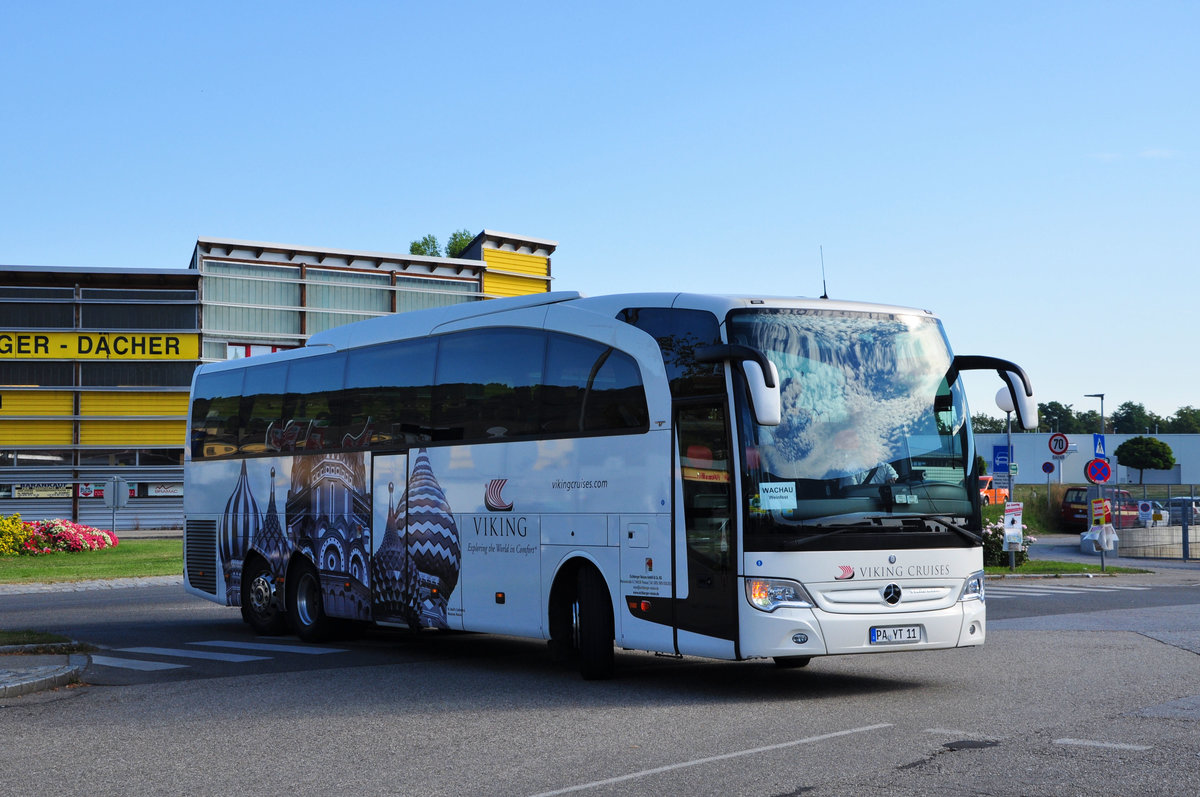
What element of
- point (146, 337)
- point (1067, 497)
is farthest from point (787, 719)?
point (1067, 497)

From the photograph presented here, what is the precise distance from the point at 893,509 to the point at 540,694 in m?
3.37

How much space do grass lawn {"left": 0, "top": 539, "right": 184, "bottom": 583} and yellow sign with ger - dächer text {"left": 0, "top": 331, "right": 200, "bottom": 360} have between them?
9.89 meters

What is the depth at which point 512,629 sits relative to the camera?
1277 cm

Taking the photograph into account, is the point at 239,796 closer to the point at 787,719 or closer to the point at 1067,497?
the point at 787,719

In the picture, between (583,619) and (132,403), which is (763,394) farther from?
(132,403)

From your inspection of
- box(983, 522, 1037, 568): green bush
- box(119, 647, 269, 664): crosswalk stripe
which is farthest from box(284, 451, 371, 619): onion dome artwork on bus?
box(983, 522, 1037, 568): green bush

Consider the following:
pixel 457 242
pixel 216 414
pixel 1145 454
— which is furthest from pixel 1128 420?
pixel 216 414

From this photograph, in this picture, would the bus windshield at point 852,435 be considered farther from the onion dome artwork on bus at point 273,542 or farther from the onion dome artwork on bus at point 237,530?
the onion dome artwork on bus at point 237,530

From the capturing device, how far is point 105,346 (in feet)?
147

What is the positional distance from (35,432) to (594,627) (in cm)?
3751


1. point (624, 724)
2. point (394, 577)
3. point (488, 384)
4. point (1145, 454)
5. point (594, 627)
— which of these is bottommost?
point (624, 724)

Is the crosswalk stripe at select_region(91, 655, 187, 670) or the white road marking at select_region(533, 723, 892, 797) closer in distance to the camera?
the white road marking at select_region(533, 723, 892, 797)

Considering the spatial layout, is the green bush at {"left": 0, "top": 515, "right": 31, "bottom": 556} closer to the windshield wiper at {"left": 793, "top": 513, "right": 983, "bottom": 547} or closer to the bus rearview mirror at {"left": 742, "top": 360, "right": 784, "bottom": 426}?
the windshield wiper at {"left": 793, "top": 513, "right": 983, "bottom": 547}

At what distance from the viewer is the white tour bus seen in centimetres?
1044
